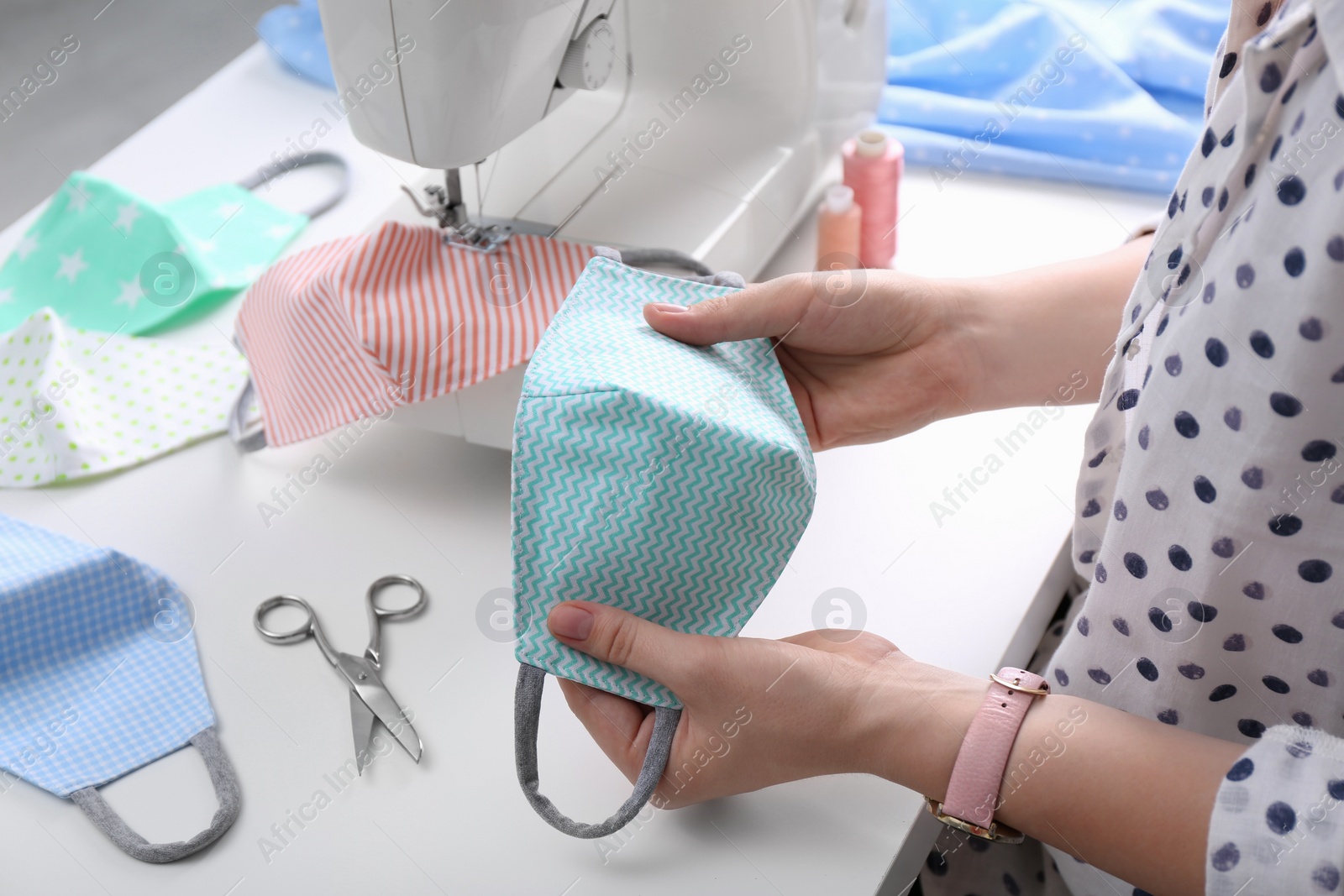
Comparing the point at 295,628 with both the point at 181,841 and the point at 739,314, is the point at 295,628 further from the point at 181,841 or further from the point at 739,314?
the point at 739,314

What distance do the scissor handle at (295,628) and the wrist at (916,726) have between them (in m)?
0.38

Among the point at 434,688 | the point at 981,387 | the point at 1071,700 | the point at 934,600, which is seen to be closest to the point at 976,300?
the point at 981,387

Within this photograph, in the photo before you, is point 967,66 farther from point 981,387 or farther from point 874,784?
point 874,784

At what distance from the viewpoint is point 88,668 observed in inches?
31.4

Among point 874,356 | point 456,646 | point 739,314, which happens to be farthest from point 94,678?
point 874,356

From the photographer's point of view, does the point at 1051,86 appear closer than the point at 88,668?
No

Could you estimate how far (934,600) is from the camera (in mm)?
855

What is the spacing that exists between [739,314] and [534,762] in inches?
13.6

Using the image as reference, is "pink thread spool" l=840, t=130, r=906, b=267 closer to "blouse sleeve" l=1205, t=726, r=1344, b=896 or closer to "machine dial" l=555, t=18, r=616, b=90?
"machine dial" l=555, t=18, r=616, b=90

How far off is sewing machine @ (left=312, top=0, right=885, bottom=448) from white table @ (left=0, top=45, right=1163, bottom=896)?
0.11 metres

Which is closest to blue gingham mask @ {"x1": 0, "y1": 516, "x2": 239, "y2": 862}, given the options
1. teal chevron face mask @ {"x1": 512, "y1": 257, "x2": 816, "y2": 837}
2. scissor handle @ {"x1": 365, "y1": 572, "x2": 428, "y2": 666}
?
scissor handle @ {"x1": 365, "y1": 572, "x2": 428, "y2": 666}

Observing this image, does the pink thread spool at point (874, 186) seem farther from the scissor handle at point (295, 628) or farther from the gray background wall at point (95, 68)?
the gray background wall at point (95, 68)

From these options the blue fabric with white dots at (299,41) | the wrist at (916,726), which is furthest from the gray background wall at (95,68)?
the wrist at (916,726)

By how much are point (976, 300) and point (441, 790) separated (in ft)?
1.81
